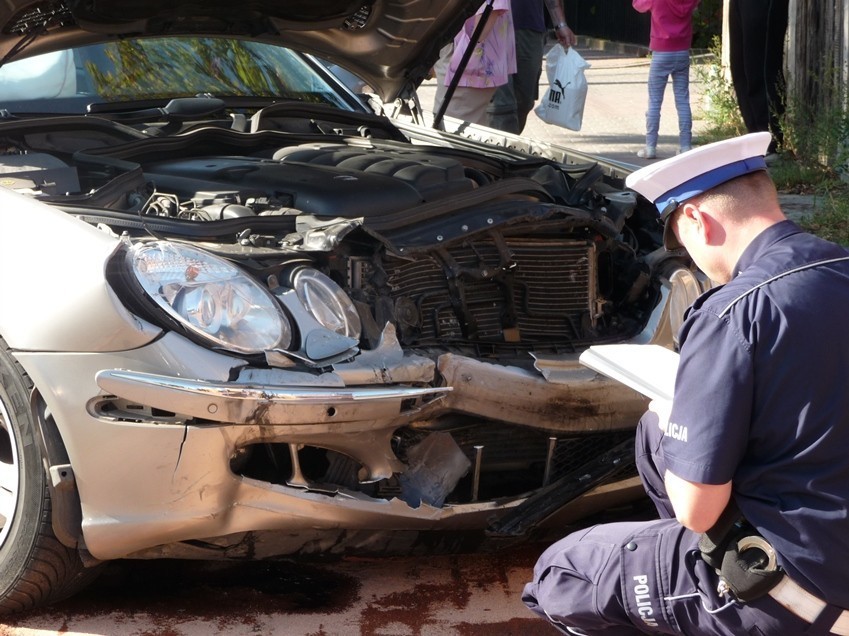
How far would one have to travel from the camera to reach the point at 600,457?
11.1ft

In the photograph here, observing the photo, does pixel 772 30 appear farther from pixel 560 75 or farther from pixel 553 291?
pixel 553 291

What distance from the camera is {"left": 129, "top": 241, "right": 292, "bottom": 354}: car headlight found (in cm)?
296

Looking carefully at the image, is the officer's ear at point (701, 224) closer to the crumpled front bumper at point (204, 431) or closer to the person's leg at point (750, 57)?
the crumpled front bumper at point (204, 431)

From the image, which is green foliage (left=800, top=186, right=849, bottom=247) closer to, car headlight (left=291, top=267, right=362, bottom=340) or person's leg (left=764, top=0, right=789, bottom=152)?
person's leg (left=764, top=0, right=789, bottom=152)

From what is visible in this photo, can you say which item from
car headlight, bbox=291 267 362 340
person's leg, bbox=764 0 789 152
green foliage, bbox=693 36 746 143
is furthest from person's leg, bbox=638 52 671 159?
car headlight, bbox=291 267 362 340

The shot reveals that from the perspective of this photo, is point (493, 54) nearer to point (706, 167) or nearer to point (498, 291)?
point (498, 291)

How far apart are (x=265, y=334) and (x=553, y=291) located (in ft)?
3.75

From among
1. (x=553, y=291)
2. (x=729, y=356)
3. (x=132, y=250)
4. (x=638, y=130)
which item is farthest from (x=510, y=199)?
(x=638, y=130)

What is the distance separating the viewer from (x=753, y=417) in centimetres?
221

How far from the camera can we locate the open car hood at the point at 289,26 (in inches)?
172

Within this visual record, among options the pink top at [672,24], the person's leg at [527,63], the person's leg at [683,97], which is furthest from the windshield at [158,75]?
the pink top at [672,24]

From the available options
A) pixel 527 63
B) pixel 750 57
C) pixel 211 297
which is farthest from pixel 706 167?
pixel 750 57

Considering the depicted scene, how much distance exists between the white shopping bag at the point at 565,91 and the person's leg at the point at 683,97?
192 centimetres

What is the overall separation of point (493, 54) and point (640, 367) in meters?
5.08
